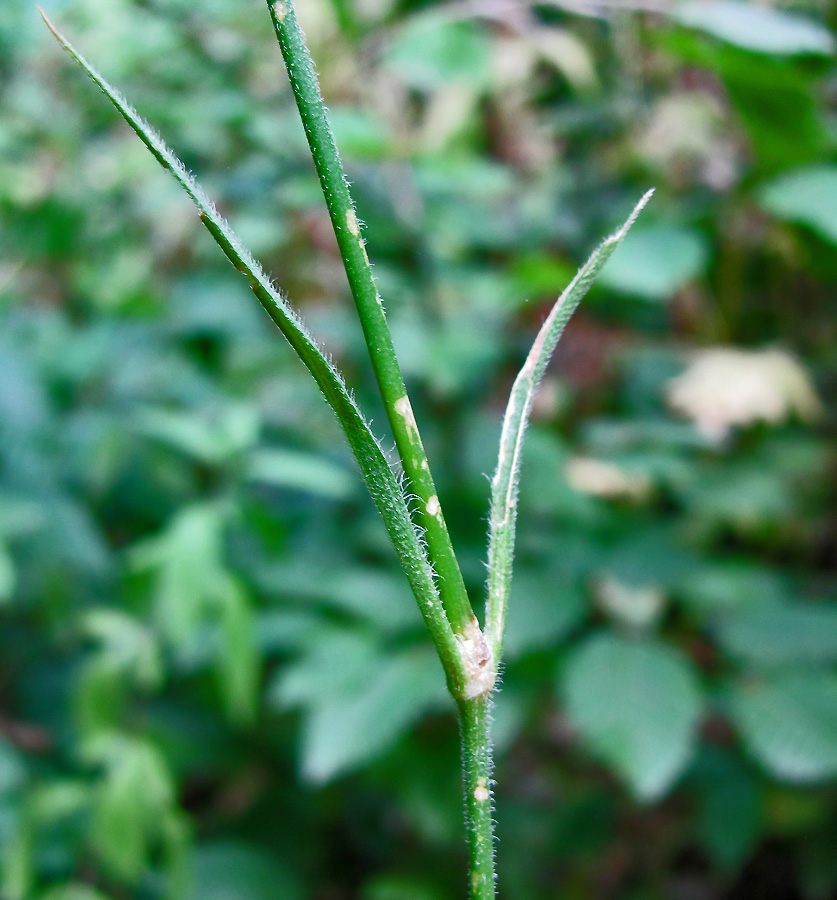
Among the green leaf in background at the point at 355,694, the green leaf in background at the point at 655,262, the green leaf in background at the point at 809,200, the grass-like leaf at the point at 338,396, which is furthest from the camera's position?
the green leaf in background at the point at 655,262

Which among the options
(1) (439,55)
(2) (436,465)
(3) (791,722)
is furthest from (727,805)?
(1) (439,55)

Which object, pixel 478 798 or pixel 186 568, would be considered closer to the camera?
pixel 478 798

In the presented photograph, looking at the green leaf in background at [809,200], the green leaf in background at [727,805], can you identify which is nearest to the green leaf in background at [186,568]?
the green leaf in background at [727,805]

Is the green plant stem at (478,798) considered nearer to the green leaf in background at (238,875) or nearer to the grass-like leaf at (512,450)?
the grass-like leaf at (512,450)

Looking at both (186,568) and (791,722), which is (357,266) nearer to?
(186,568)

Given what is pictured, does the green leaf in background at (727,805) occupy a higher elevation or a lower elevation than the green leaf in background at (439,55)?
lower

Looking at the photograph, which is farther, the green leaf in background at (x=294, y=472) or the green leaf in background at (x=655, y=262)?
the green leaf in background at (x=655, y=262)
